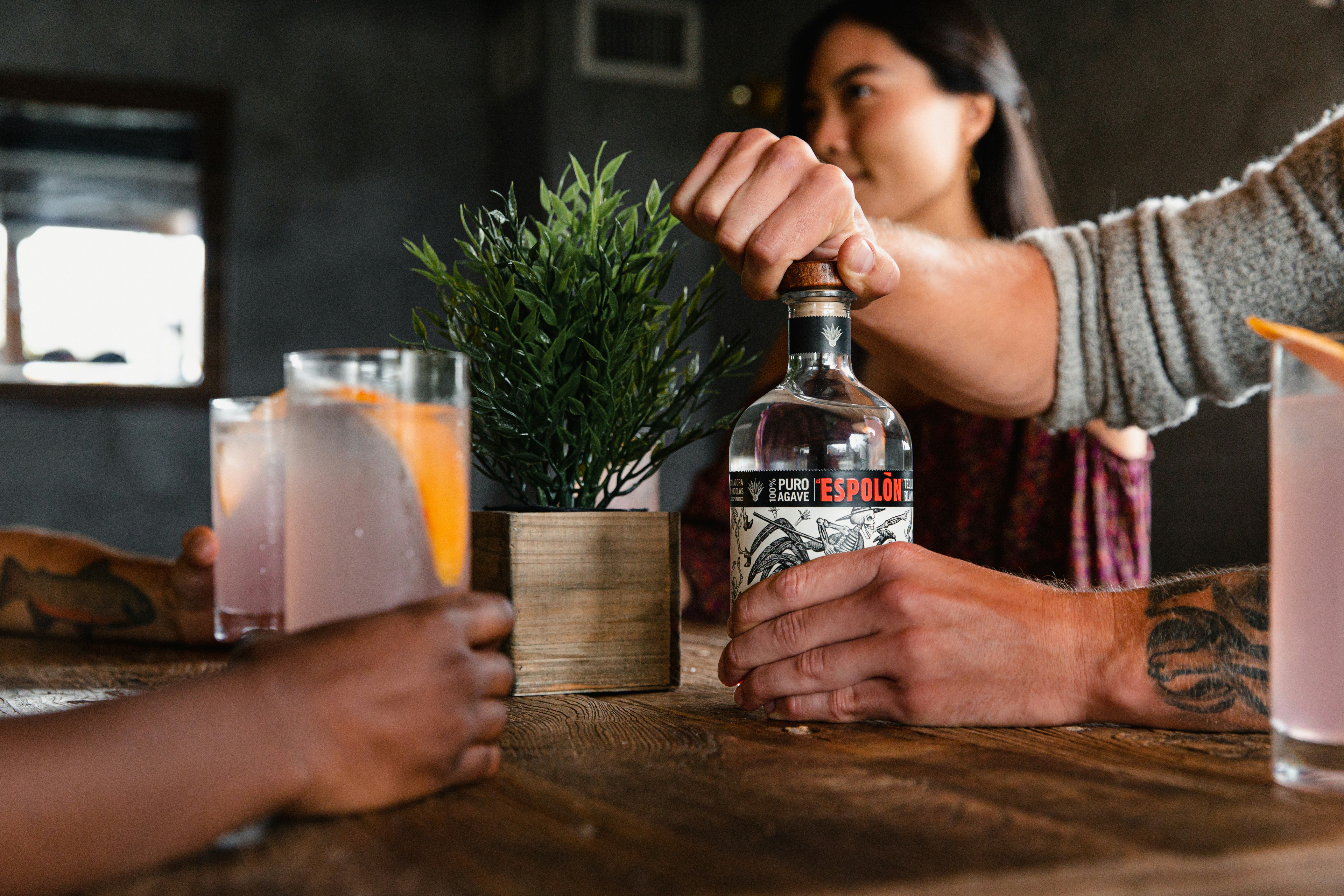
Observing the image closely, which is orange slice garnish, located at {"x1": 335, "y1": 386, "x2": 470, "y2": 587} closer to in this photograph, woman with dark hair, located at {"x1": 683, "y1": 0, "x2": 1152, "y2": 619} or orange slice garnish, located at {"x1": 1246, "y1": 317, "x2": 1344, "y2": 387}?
orange slice garnish, located at {"x1": 1246, "y1": 317, "x2": 1344, "y2": 387}

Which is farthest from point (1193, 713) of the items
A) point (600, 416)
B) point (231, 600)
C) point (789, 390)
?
point (231, 600)

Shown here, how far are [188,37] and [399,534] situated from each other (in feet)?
15.1

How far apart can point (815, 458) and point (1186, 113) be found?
213 cm

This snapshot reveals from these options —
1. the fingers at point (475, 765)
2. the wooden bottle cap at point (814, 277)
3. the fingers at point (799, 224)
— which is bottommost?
the fingers at point (475, 765)

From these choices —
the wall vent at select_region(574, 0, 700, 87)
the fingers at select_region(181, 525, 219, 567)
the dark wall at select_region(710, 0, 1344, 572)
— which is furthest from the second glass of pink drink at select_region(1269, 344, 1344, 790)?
the wall vent at select_region(574, 0, 700, 87)

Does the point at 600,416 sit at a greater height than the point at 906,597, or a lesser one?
greater

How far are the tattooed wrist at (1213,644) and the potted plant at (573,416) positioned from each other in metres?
0.34

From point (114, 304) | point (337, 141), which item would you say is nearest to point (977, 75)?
point (337, 141)

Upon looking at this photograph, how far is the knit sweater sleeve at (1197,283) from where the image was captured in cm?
124

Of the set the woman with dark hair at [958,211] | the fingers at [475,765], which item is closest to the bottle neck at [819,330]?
the fingers at [475,765]

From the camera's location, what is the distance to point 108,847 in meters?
0.45

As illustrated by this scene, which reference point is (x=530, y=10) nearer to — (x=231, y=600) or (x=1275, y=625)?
(x=231, y=600)

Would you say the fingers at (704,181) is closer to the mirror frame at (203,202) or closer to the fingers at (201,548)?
the fingers at (201,548)

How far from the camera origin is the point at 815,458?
0.83m
